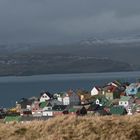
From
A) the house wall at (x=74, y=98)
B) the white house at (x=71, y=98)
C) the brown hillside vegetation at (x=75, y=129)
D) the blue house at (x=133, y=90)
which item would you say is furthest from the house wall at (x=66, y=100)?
the brown hillside vegetation at (x=75, y=129)

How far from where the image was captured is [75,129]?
8.74m

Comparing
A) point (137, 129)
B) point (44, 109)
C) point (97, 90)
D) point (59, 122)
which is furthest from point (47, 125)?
point (97, 90)

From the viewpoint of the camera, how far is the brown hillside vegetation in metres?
8.57

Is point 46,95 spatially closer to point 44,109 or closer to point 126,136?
point 44,109

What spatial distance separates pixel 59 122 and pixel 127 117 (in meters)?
1.22

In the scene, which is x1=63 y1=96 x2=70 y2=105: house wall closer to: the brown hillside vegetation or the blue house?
the blue house

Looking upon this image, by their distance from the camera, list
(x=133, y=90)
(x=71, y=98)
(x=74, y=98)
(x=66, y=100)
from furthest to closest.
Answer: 1. (x=66, y=100)
2. (x=74, y=98)
3. (x=71, y=98)
4. (x=133, y=90)

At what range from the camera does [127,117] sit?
31.0 feet

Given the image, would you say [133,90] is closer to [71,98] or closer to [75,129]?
[71,98]

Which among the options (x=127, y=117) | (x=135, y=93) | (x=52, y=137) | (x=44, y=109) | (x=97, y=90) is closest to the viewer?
(x=52, y=137)

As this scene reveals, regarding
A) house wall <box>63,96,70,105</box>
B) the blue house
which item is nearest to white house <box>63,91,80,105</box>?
house wall <box>63,96,70,105</box>

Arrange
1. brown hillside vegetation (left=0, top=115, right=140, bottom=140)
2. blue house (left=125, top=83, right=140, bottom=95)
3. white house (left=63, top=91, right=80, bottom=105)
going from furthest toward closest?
white house (left=63, top=91, right=80, bottom=105) < blue house (left=125, top=83, right=140, bottom=95) < brown hillside vegetation (left=0, top=115, right=140, bottom=140)

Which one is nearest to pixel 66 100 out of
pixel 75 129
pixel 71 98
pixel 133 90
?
pixel 71 98

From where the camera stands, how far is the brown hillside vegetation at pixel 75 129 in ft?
28.1
